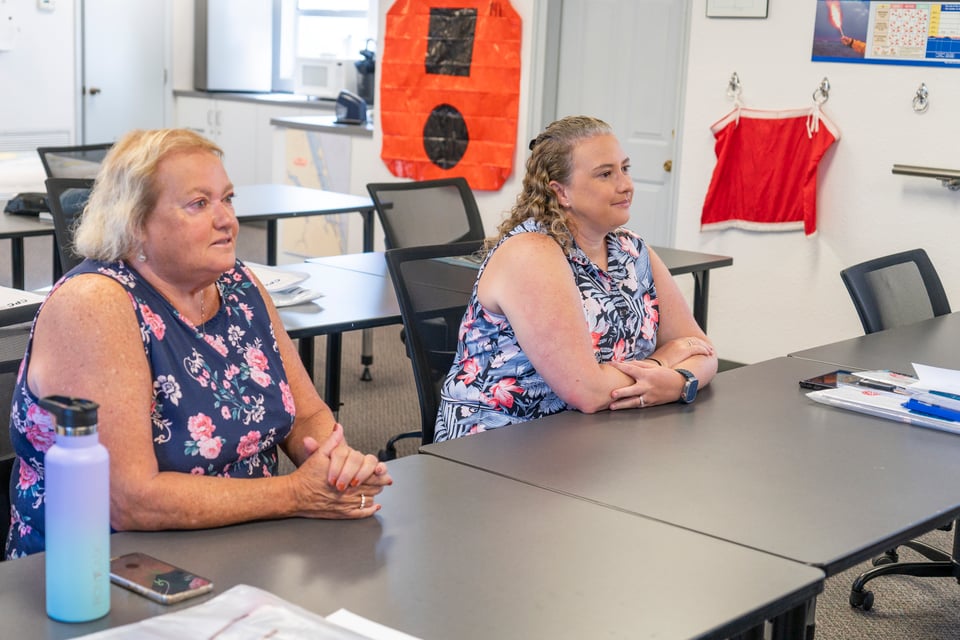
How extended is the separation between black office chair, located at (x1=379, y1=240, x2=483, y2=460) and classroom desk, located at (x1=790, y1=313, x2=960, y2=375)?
30.1 inches

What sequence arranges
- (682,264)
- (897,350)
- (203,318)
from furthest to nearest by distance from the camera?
(682,264) → (897,350) → (203,318)

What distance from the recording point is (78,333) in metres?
1.47

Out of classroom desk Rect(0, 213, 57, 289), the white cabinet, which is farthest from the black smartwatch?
the white cabinet

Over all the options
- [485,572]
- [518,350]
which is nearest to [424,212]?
[518,350]

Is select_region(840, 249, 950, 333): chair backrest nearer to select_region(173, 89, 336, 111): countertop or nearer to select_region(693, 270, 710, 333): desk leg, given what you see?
select_region(693, 270, 710, 333): desk leg

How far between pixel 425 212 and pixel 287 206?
3.01 feet

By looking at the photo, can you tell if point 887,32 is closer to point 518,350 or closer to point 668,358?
point 668,358

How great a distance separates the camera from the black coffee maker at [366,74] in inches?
280

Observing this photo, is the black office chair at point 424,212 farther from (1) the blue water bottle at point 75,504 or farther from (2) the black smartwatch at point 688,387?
(1) the blue water bottle at point 75,504

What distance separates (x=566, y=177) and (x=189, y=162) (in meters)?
0.90

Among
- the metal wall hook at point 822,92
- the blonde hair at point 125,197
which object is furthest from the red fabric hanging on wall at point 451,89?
the blonde hair at point 125,197

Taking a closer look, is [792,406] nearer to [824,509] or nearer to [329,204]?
[824,509]

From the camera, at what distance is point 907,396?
6.95 feet

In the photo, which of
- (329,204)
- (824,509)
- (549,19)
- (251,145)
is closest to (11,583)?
(824,509)
